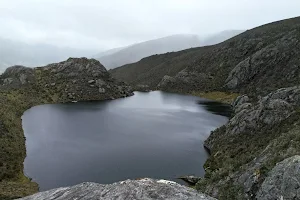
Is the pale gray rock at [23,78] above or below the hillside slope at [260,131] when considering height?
above

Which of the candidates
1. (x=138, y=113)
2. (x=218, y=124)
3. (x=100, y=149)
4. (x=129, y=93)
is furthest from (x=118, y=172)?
(x=129, y=93)

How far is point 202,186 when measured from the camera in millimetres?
37500

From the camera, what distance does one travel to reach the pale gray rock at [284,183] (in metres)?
20.0

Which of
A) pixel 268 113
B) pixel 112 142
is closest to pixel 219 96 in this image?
pixel 268 113

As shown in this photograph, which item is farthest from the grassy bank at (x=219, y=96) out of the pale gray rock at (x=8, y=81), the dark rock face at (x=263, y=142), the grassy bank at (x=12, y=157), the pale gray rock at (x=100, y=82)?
the pale gray rock at (x=8, y=81)

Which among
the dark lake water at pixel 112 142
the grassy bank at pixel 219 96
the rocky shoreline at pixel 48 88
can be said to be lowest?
the dark lake water at pixel 112 142

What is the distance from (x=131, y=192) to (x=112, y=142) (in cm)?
4778

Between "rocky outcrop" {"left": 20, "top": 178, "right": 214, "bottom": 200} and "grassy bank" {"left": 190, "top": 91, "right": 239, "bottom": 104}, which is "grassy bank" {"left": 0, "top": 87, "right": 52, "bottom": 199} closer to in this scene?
"rocky outcrop" {"left": 20, "top": 178, "right": 214, "bottom": 200}

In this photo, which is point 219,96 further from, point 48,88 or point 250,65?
point 48,88

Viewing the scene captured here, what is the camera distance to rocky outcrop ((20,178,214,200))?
50.7 feet

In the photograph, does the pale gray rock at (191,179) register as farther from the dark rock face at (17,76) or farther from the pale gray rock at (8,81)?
the pale gray rock at (8,81)

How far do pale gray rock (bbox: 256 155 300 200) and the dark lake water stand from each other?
953 inches

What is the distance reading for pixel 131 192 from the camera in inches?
619

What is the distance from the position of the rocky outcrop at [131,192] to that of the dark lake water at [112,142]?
92.6 ft
